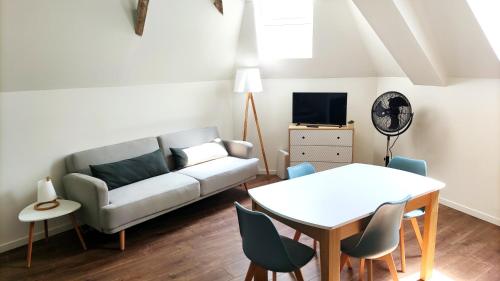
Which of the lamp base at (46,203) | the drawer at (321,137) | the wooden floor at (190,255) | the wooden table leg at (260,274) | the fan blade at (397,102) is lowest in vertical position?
the wooden floor at (190,255)

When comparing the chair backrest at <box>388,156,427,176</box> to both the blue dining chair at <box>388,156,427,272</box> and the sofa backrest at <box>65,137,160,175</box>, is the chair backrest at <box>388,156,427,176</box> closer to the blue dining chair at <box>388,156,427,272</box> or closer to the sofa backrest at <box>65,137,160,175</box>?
the blue dining chair at <box>388,156,427,272</box>

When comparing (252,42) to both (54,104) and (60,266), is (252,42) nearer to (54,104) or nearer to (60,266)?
(54,104)

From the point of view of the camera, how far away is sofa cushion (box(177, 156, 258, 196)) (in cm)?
399

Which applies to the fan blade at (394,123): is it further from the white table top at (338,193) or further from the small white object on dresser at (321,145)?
the white table top at (338,193)

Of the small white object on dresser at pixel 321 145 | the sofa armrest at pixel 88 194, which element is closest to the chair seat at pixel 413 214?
the small white object on dresser at pixel 321 145

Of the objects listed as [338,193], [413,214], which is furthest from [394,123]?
[338,193]

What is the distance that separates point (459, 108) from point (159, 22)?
3.25 metres

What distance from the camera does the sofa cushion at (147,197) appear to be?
10.5 ft

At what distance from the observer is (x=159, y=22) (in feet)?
12.4

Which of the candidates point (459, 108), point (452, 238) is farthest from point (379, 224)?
point (459, 108)

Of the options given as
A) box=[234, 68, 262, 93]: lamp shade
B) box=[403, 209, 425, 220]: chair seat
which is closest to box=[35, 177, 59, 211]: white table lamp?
box=[234, 68, 262, 93]: lamp shade

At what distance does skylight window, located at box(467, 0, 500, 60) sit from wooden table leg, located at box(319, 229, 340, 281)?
2.35m

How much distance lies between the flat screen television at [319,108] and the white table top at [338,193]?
6.31 feet

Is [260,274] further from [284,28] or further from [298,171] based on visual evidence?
[284,28]
